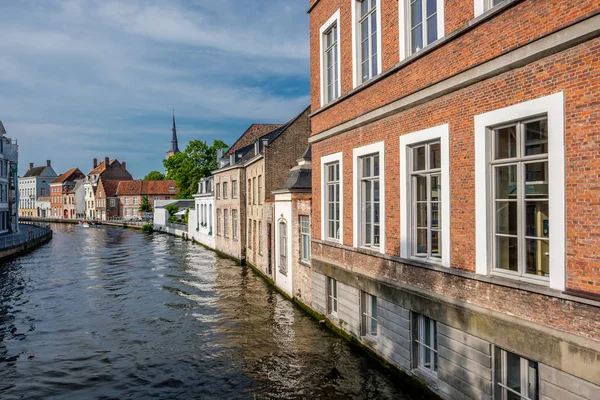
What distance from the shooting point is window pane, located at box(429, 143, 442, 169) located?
766cm

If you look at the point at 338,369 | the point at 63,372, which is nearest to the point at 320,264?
the point at 338,369

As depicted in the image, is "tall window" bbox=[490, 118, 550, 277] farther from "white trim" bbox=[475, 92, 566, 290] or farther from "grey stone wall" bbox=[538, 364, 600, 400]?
"grey stone wall" bbox=[538, 364, 600, 400]

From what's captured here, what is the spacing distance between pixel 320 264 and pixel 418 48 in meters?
6.19

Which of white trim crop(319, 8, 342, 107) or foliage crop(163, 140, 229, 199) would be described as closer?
white trim crop(319, 8, 342, 107)

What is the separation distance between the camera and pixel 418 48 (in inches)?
322

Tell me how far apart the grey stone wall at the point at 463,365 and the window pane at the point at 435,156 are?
93.5 inches

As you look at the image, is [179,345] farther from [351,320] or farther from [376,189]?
Result: [376,189]

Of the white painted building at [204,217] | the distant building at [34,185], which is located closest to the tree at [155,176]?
the distant building at [34,185]

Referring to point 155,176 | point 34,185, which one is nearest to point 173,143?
point 155,176

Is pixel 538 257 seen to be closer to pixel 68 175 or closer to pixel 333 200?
pixel 333 200

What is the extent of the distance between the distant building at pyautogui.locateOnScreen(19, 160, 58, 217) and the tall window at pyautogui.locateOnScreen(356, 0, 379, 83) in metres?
118

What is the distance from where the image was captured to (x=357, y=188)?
33.9 feet

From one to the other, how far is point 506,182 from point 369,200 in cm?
407

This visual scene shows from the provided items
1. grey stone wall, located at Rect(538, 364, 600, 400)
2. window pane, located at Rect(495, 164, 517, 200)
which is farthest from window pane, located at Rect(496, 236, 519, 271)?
grey stone wall, located at Rect(538, 364, 600, 400)
